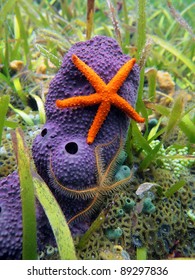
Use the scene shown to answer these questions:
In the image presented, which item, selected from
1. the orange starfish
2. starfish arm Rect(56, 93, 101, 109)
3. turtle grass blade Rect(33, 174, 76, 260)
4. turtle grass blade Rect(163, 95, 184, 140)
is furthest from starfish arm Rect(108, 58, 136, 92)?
turtle grass blade Rect(33, 174, 76, 260)

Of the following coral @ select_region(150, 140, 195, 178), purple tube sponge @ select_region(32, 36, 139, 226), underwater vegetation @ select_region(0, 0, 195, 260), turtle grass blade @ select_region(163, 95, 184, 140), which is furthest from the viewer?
coral @ select_region(150, 140, 195, 178)

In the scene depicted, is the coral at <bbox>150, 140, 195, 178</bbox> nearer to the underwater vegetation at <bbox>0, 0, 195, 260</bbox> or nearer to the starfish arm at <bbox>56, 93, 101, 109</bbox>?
the underwater vegetation at <bbox>0, 0, 195, 260</bbox>

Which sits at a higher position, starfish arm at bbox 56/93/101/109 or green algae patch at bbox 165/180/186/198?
starfish arm at bbox 56/93/101/109

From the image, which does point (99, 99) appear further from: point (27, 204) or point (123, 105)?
point (27, 204)

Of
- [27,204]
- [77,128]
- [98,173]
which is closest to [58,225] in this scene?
[27,204]

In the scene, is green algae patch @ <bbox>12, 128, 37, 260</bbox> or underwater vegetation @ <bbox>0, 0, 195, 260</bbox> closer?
green algae patch @ <bbox>12, 128, 37, 260</bbox>

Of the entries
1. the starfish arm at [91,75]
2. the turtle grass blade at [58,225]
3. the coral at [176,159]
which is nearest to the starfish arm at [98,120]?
the starfish arm at [91,75]

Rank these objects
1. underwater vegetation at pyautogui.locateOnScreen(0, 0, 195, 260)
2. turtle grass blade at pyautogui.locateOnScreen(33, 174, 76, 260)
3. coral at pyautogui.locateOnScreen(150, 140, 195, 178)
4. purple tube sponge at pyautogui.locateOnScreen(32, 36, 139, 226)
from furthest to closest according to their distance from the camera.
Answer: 1. coral at pyautogui.locateOnScreen(150, 140, 195, 178)
2. purple tube sponge at pyautogui.locateOnScreen(32, 36, 139, 226)
3. underwater vegetation at pyautogui.locateOnScreen(0, 0, 195, 260)
4. turtle grass blade at pyautogui.locateOnScreen(33, 174, 76, 260)

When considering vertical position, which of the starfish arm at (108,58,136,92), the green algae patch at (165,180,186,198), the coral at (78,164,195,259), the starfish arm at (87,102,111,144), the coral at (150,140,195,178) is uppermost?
the starfish arm at (108,58,136,92)
